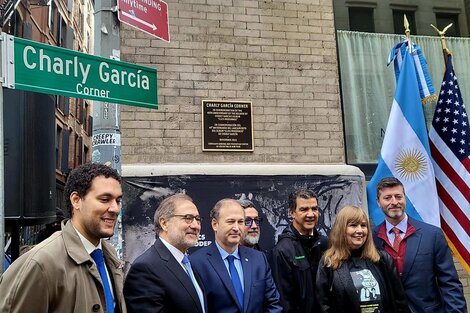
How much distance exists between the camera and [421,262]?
12.3 ft

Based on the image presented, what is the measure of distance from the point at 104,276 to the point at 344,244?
6.18 ft

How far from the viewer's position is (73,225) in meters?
2.37

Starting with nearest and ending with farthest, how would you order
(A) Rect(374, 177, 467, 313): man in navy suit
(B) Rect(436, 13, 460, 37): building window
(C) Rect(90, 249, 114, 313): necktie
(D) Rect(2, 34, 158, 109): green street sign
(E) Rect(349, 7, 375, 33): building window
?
(C) Rect(90, 249, 114, 313): necktie → (D) Rect(2, 34, 158, 109): green street sign → (A) Rect(374, 177, 467, 313): man in navy suit → (E) Rect(349, 7, 375, 33): building window → (B) Rect(436, 13, 460, 37): building window

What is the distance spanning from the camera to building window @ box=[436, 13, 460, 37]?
7.66 metres

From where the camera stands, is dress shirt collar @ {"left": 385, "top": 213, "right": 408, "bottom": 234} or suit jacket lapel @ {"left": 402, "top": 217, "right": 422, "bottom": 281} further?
dress shirt collar @ {"left": 385, "top": 213, "right": 408, "bottom": 234}

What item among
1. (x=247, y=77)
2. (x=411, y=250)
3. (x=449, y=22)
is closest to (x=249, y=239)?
(x=411, y=250)

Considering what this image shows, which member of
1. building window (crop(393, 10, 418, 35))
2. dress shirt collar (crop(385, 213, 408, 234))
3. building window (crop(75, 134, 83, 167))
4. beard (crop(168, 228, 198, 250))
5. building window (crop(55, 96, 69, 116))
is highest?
building window (crop(55, 96, 69, 116))

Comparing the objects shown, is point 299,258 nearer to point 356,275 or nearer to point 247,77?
point 356,275

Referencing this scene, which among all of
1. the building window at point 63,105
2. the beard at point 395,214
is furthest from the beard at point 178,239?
the building window at point 63,105

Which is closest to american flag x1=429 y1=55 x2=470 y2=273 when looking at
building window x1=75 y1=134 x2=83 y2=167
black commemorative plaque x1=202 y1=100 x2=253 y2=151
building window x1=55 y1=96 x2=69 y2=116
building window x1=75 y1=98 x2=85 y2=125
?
black commemorative plaque x1=202 y1=100 x2=253 y2=151

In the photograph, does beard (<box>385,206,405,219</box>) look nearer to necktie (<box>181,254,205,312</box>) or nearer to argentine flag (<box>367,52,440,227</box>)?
argentine flag (<box>367,52,440,227</box>)

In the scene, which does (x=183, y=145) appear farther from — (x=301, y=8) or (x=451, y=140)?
(x=451, y=140)

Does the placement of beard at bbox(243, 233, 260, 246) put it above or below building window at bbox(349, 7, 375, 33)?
below

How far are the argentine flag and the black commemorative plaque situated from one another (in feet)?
Answer: 5.89
